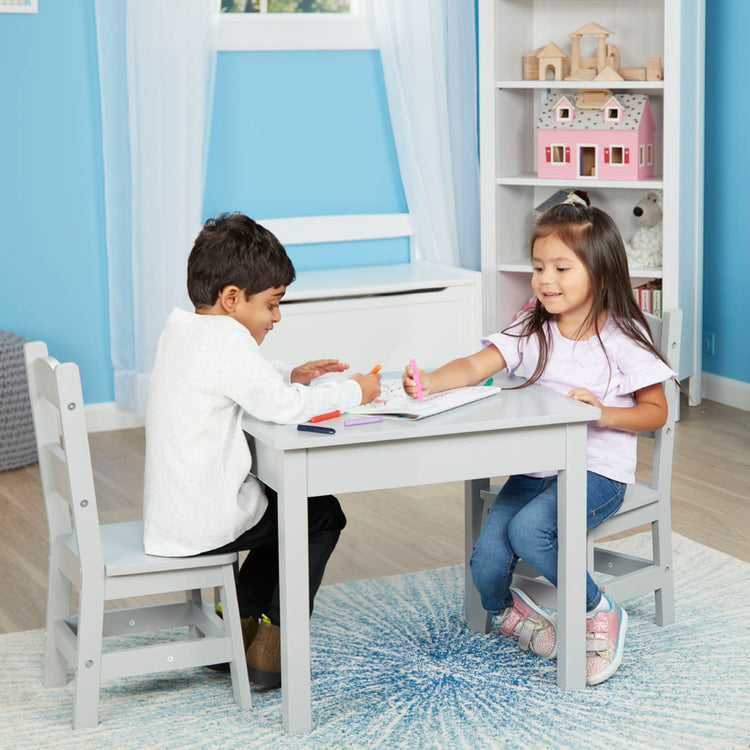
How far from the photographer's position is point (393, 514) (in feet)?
10.3

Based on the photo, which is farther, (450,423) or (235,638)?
(235,638)

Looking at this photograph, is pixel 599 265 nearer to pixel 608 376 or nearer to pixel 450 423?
pixel 608 376

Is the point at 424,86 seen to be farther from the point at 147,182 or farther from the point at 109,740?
the point at 109,740

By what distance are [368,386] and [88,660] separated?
637 mm

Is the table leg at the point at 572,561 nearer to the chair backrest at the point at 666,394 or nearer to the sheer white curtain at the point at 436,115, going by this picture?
the chair backrest at the point at 666,394

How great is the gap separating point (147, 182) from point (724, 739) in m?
2.68

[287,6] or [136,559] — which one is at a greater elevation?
[287,6]

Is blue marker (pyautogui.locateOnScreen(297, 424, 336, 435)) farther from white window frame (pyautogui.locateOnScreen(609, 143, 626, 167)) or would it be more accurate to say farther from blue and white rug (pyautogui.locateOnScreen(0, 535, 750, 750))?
white window frame (pyautogui.locateOnScreen(609, 143, 626, 167))

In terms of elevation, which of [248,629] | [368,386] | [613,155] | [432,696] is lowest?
[432,696]

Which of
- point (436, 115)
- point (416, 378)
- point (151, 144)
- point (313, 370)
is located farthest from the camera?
point (436, 115)

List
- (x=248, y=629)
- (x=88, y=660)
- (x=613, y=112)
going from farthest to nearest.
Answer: (x=613, y=112) < (x=248, y=629) < (x=88, y=660)

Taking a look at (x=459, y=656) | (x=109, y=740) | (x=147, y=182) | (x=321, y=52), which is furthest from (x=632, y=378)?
(x=321, y=52)

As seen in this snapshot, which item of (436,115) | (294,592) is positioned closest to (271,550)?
(294,592)

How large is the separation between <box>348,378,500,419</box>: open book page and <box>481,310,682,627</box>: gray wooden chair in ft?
1.13
